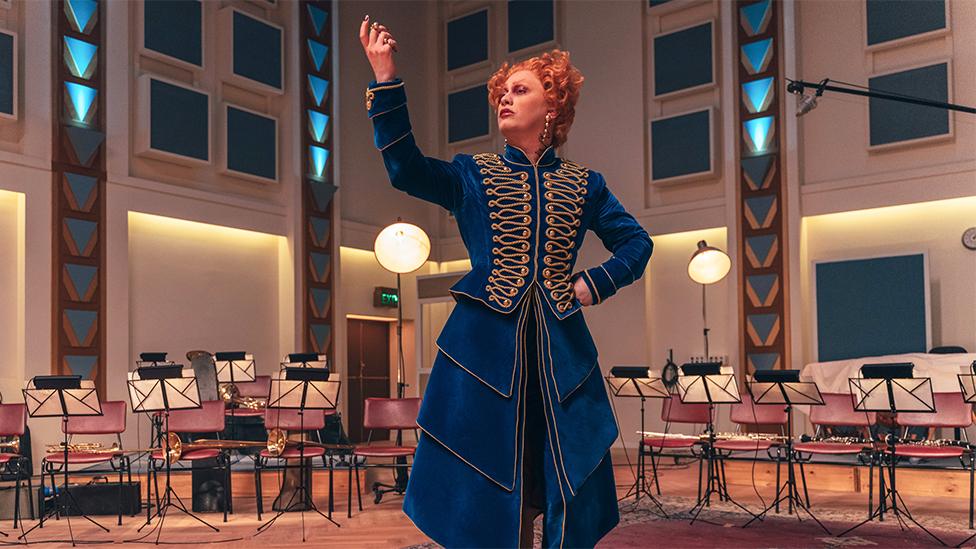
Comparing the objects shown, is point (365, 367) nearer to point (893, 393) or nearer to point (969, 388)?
point (969, 388)

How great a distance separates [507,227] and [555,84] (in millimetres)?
362

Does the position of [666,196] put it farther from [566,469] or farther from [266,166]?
[566,469]

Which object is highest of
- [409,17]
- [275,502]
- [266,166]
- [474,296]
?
[409,17]

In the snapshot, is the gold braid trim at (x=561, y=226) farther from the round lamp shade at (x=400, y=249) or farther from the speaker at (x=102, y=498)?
the round lamp shade at (x=400, y=249)

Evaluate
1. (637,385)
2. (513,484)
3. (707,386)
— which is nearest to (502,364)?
(513,484)

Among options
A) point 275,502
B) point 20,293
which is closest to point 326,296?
point 20,293

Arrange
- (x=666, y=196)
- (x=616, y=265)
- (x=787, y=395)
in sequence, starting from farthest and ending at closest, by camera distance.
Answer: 1. (x=666, y=196)
2. (x=787, y=395)
3. (x=616, y=265)

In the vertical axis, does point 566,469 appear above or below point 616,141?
below

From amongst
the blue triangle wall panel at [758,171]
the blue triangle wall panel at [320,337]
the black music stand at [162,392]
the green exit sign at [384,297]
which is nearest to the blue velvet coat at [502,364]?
the black music stand at [162,392]

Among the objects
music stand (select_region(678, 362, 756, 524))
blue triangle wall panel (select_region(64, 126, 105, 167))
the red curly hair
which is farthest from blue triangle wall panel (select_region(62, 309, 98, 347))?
the red curly hair

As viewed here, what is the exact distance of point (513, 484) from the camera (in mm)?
1827

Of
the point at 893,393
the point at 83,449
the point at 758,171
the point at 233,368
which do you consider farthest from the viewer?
the point at 758,171

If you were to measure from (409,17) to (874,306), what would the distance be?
8535mm

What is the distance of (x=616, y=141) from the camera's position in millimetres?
12812
